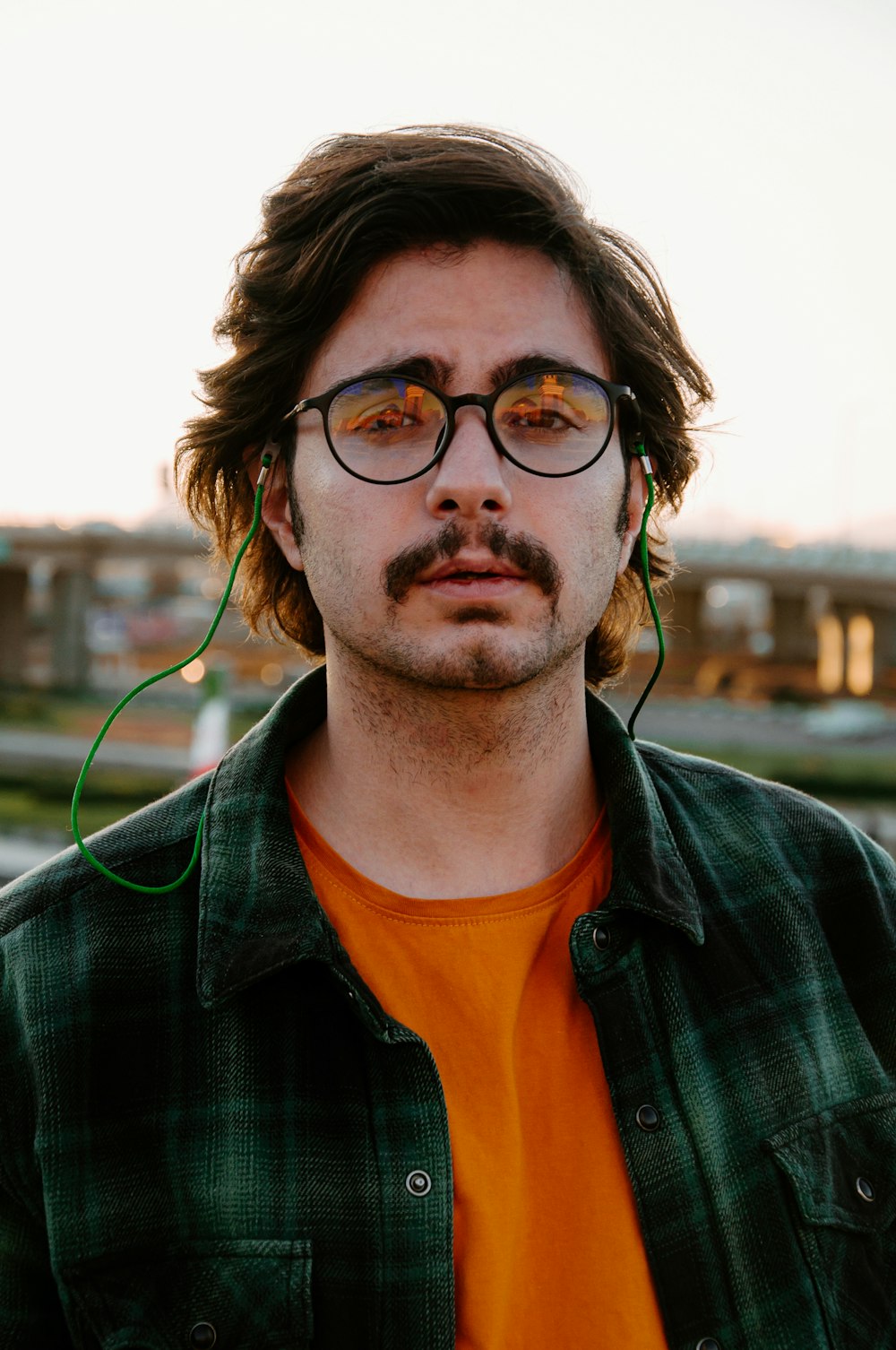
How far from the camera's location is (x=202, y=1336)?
83.2 inches

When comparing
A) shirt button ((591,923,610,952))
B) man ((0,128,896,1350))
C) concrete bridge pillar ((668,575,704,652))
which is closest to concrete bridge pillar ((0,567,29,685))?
concrete bridge pillar ((668,575,704,652))

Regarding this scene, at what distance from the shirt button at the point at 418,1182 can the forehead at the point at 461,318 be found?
1.71 meters

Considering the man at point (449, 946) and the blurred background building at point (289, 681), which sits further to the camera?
the blurred background building at point (289, 681)

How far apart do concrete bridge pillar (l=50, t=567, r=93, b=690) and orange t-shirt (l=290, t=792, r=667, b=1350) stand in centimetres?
4487

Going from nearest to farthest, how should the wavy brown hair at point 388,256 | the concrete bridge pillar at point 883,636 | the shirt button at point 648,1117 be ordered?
the shirt button at point 648,1117 < the wavy brown hair at point 388,256 < the concrete bridge pillar at point 883,636

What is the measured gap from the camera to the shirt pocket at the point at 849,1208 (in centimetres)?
232

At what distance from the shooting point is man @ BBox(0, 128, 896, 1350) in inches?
84.8

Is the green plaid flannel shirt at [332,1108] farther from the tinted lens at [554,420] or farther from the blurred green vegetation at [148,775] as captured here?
the blurred green vegetation at [148,775]

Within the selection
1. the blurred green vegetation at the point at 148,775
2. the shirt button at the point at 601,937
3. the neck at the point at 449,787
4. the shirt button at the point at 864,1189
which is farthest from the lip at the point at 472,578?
the blurred green vegetation at the point at 148,775

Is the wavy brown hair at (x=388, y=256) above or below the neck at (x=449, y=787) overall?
above

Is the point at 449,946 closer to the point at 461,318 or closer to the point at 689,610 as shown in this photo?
the point at 461,318

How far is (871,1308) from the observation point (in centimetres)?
237

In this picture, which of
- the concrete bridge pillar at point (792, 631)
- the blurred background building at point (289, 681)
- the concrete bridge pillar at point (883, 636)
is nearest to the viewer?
the blurred background building at point (289, 681)

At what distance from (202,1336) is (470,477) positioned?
1.85 m
